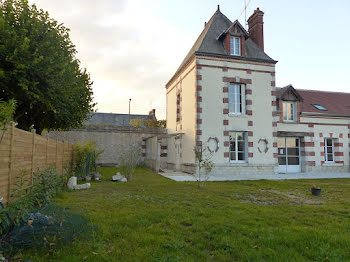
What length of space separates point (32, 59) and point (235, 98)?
403 inches

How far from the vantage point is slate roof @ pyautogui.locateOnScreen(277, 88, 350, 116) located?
53.1 ft

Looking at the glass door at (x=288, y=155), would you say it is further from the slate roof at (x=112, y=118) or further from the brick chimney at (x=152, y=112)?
the brick chimney at (x=152, y=112)

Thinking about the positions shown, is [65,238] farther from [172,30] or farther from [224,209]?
[172,30]

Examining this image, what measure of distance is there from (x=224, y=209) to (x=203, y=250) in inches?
86.8

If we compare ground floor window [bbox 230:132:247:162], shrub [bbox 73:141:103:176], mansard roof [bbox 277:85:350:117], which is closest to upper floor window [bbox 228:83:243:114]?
ground floor window [bbox 230:132:247:162]

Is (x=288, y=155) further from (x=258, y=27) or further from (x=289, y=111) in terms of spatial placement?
(x=258, y=27)

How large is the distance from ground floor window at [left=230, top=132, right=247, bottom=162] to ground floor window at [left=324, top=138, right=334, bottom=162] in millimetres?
6594

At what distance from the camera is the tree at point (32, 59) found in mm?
7598

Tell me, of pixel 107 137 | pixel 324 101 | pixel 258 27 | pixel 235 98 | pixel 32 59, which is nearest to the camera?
pixel 32 59

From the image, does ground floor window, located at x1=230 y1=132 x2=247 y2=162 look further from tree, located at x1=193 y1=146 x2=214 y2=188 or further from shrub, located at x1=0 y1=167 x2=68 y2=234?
shrub, located at x1=0 y1=167 x2=68 y2=234

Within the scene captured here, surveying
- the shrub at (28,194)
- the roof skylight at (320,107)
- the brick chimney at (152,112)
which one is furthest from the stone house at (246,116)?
the brick chimney at (152,112)

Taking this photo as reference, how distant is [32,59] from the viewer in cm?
807

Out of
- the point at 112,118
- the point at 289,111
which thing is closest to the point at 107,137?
the point at 289,111

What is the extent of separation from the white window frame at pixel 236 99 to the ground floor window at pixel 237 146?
132 cm
